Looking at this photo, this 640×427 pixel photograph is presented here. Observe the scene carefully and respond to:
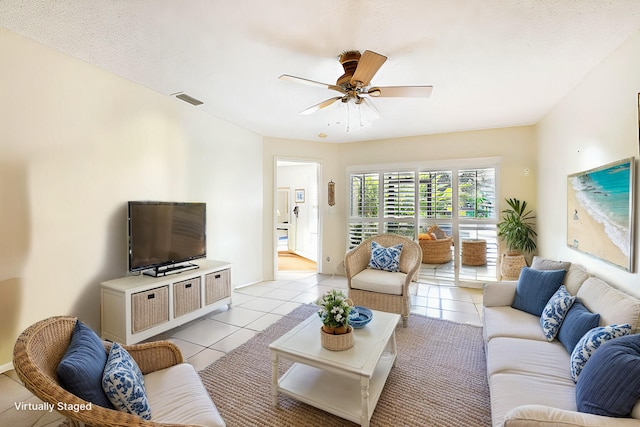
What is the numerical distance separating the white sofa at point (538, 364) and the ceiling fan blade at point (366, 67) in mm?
2085

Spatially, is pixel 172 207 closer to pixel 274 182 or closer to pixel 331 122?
pixel 274 182

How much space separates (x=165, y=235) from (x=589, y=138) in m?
4.45

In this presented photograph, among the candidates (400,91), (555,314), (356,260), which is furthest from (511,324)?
(400,91)

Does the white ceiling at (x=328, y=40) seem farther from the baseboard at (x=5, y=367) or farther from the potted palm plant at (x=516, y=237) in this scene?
the baseboard at (x=5, y=367)

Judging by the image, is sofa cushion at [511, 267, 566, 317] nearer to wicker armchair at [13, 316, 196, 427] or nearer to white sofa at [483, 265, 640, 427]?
white sofa at [483, 265, 640, 427]

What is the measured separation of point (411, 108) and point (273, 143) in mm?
2574

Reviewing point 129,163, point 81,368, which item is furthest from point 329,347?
point 129,163

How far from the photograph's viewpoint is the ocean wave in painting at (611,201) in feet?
6.92

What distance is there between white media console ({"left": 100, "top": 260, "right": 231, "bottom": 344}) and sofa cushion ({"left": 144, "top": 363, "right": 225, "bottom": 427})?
1.26 metres

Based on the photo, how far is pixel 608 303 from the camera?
183 cm

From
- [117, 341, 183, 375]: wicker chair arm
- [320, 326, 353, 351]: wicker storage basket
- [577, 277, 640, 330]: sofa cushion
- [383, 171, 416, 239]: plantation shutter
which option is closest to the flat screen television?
[117, 341, 183, 375]: wicker chair arm

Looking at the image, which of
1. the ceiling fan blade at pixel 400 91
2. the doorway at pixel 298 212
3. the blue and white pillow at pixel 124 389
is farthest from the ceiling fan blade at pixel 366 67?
the doorway at pixel 298 212

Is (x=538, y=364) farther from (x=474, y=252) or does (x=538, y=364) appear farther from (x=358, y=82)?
(x=474, y=252)

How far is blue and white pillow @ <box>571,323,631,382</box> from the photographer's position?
154 cm
